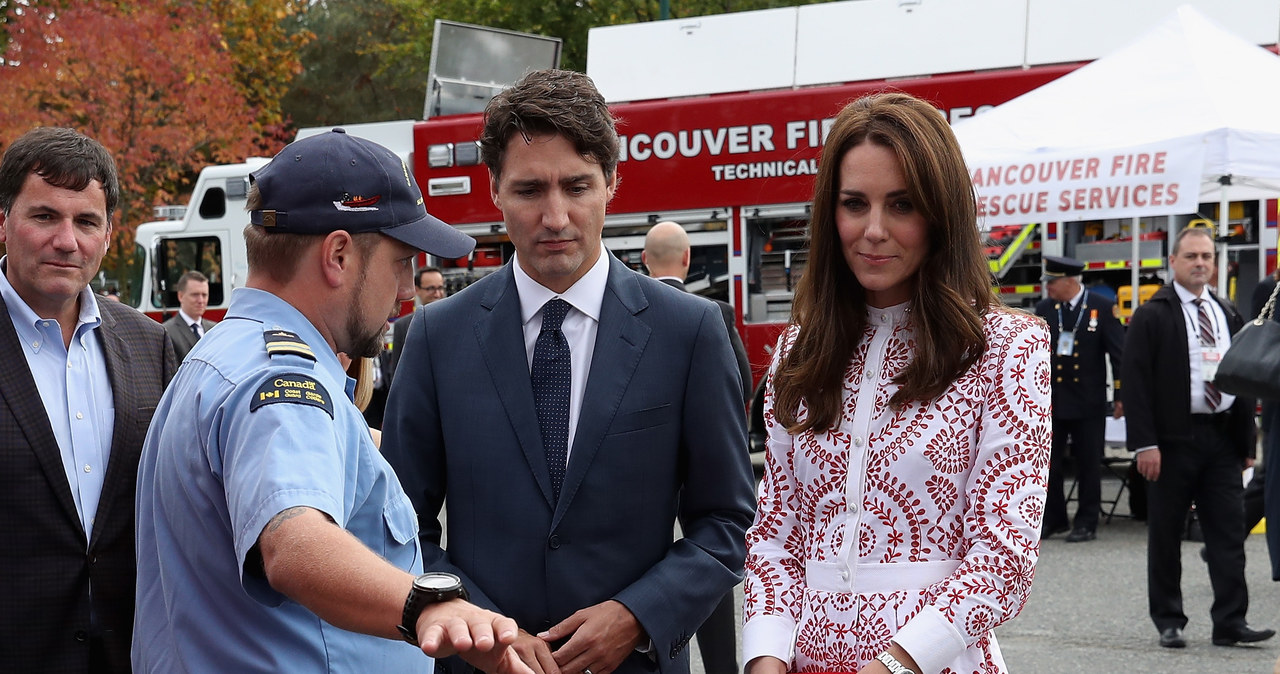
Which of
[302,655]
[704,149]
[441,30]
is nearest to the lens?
[302,655]

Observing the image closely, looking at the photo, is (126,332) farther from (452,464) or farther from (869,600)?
(869,600)

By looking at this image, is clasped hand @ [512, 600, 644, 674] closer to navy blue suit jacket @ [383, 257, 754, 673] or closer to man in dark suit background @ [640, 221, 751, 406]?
navy blue suit jacket @ [383, 257, 754, 673]

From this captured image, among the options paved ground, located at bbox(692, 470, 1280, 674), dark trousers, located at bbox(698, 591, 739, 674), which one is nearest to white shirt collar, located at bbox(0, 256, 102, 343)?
dark trousers, located at bbox(698, 591, 739, 674)

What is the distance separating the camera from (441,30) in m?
14.0

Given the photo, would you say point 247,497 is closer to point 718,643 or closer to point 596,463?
point 596,463

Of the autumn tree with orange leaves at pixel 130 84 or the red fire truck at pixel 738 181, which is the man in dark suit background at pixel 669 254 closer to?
the red fire truck at pixel 738 181

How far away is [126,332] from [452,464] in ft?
3.74

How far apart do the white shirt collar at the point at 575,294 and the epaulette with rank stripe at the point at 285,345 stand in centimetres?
88

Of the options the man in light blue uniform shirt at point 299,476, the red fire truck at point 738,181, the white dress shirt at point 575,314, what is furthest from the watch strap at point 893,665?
the red fire truck at point 738,181

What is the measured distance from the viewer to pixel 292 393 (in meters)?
1.86

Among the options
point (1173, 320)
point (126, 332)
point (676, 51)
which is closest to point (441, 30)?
point (676, 51)

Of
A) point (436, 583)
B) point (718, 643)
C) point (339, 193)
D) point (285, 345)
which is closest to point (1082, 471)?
point (718, 643)

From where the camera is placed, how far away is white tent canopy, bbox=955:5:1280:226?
28.0 ft

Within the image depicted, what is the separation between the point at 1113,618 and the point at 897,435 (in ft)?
18.8
